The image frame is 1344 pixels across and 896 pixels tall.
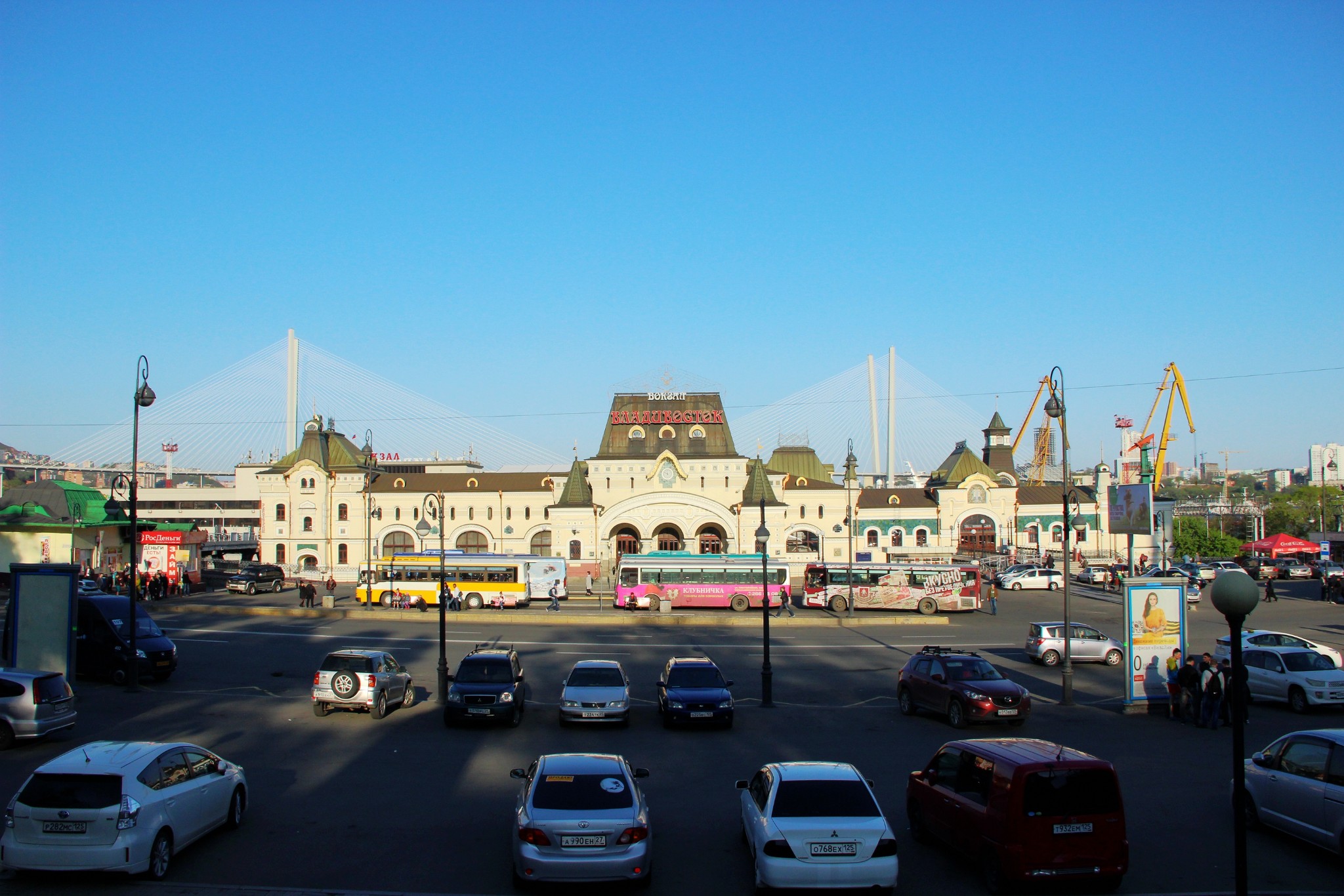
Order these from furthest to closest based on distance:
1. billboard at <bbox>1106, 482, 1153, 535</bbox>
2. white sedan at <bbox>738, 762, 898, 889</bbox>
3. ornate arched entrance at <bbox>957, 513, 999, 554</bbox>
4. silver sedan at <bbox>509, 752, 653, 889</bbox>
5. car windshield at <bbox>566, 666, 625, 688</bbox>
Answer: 1. ornate arched entrance at <bbox>957, 513, 999, 554</bbox>
2. billboard at <bbox>1106, 482, 1153, 535</bbox>
3. car windshield at <bbox>566, 666, 625, 688</bbox>
4. silver sedan at <bbox>509, 752, 653, 889</bbox>
5. white sedan at <bbox>738, 762, 898, 889</bbox>

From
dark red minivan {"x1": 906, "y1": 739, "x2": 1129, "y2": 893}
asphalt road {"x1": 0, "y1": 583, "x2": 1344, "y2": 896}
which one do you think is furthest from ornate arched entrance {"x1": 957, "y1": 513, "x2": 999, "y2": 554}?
dark red minivan {"x1": 906, "y1": 739, "x2": 1129, "y2": 893}

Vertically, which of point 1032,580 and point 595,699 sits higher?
point 595,699

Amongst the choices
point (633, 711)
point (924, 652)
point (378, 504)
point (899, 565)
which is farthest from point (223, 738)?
point (378, 504)

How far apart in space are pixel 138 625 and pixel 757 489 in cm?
4672

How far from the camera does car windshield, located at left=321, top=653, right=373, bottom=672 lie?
21031 mm

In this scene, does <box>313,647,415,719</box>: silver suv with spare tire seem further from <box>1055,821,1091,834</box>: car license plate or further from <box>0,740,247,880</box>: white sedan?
<box>1055,821,1091,834</box>: car license plate

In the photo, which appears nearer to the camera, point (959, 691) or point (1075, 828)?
point (1075, 828)

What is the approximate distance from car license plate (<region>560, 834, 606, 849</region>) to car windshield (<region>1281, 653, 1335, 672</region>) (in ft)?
64.2

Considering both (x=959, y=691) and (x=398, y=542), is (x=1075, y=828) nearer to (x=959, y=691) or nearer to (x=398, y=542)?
(x=959, y=691)

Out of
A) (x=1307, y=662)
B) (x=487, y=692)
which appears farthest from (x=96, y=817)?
(x=1307, y=662)

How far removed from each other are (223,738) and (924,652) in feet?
49.9

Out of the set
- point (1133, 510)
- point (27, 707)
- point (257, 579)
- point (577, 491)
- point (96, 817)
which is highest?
point (577, 491)

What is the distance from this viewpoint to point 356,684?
20.7 meters

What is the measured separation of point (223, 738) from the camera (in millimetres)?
18531
